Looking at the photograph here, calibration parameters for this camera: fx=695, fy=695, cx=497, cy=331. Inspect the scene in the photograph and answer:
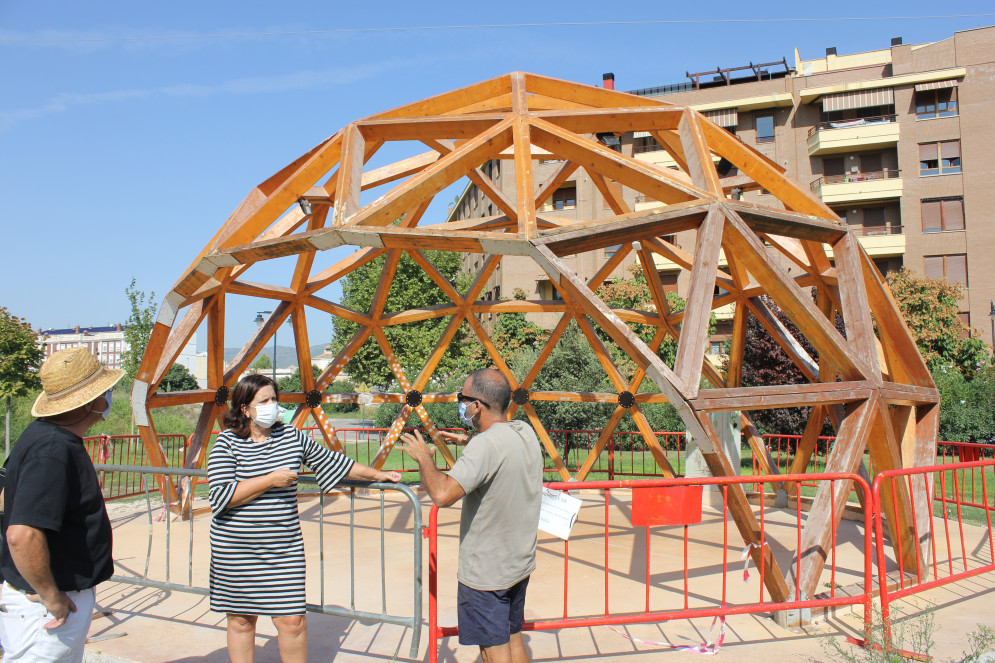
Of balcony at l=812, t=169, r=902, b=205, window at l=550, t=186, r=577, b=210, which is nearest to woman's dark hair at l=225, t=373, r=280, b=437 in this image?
balcony at l=812, t=169, r=902, b=205

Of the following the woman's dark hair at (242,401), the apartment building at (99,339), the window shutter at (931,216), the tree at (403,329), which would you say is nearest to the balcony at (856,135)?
the window shutter at (931,216)

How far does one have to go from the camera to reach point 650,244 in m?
10.4

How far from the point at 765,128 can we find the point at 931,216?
335 inches

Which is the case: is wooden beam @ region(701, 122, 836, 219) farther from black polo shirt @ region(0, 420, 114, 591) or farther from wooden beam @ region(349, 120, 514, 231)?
black polo shirt @ region(0, 420, 114, 591)

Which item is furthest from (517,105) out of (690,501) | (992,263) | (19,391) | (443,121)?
(992,263)

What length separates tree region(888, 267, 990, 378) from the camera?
82.7 ft

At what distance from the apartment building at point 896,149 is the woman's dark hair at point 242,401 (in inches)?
1087

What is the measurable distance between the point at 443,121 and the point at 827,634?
5.69 meters

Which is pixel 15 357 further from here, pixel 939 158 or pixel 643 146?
pixel 939 158

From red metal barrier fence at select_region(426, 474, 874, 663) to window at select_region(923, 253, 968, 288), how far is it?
25273 mm

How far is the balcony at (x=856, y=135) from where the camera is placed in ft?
103

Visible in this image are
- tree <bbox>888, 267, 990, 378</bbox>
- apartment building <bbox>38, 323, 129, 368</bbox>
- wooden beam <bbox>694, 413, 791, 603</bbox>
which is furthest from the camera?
apartment building <bbox>38, 323, 129, 368</bbox>

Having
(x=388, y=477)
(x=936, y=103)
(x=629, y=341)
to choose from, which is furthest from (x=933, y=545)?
(x=936, y=103)

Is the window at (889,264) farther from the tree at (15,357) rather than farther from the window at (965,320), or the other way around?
the tree at (15,357)
